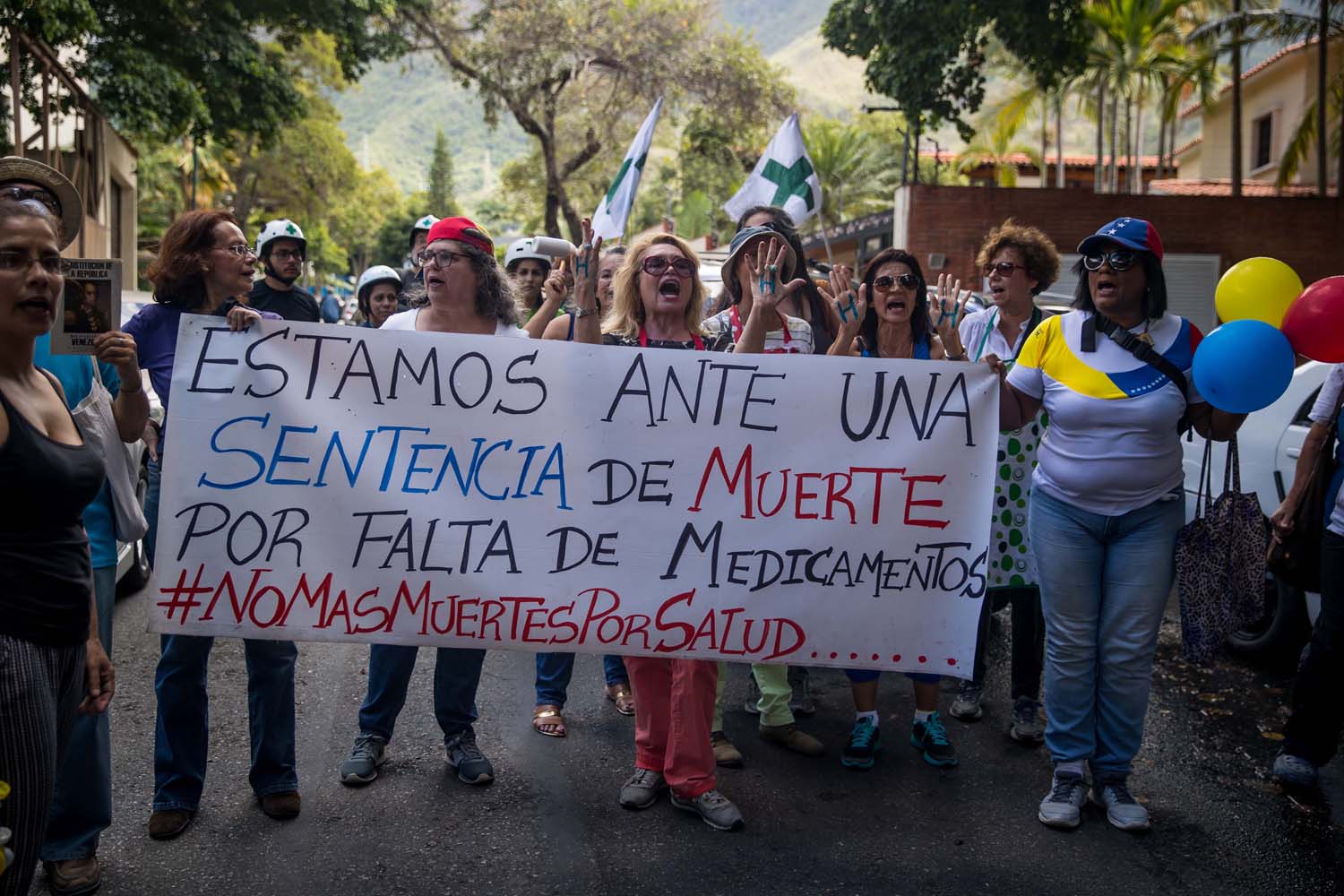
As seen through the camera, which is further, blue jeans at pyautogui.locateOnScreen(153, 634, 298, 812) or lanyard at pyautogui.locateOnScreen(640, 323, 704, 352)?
lanyard at pyautogui.locateOnScreen(640, 323, 704, 352)

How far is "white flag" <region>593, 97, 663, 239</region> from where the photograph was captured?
666 cm

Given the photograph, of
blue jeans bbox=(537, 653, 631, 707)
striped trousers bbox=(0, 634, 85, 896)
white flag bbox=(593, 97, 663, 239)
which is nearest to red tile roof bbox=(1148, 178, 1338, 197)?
white flag bbox=(593, 97, 663, 239)

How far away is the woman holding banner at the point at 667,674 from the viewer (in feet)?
13.8

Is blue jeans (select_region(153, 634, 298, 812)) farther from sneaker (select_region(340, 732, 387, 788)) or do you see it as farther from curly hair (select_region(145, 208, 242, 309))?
curly hair (select_region(145, 208, 242, 309))

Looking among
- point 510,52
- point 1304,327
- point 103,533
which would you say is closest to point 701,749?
point 103,533

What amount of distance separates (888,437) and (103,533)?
2449mm

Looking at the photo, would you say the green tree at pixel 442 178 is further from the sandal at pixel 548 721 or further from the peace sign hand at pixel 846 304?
the peace sign hand at pixel 846 304

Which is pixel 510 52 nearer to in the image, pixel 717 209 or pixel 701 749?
pixel 717 209

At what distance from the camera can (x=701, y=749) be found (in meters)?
4.22

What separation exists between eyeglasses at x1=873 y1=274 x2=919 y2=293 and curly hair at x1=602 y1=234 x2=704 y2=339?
690mm

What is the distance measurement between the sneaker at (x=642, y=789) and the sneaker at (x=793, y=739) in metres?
0.77

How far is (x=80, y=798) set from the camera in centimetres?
362

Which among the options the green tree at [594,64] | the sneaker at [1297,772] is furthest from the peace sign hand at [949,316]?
the green tree at [594,64]

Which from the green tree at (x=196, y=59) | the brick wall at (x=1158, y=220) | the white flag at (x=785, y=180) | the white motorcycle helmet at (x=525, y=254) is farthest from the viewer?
the brick wall at (x=1158, y=220)
